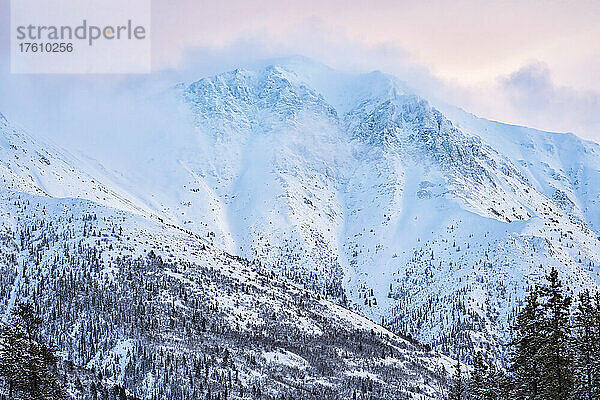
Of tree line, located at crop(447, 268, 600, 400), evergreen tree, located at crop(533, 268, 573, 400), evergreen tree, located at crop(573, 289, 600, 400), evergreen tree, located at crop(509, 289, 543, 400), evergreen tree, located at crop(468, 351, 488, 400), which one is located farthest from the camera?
evergreen tree, located at crop(468, 351, 488, 400)

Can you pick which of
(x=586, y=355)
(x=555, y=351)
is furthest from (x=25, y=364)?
(x=586, y=355)

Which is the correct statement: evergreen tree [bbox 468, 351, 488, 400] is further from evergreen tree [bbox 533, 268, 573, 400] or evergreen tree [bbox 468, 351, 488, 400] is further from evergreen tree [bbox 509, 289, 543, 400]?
evergreen tree [bbox 533, 268, 573, 400]

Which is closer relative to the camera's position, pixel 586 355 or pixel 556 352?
pixel 556 352

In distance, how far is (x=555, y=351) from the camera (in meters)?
42.2

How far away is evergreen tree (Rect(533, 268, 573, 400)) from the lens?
4056 centimetres

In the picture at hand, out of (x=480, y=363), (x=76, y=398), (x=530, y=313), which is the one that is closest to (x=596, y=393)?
(x=530, y=313)

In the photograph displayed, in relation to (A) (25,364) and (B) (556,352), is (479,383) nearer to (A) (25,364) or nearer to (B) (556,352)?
(B) (556,352)

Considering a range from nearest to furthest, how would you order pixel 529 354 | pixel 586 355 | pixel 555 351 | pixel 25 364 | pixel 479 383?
pixel 555 351 < pixel 586 355 < pixel 529 354 < pixel 25 364 < pixel 479 383

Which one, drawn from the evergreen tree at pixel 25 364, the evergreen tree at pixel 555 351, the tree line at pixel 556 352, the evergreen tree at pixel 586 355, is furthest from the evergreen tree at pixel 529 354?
the evergreen tree at pixel 25 364

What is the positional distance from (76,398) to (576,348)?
311 ft

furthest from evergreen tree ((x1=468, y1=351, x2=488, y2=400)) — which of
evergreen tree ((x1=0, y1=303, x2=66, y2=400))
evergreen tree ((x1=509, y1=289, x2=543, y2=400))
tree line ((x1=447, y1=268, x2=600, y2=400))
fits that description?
evergreen tree ((x1=0, y1=303, x2=66, y2=400))

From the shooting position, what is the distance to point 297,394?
654 feet

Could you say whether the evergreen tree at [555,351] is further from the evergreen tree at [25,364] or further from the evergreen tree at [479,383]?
the evergreen tree at [25,364]

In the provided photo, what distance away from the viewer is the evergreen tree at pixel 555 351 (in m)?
40.6
